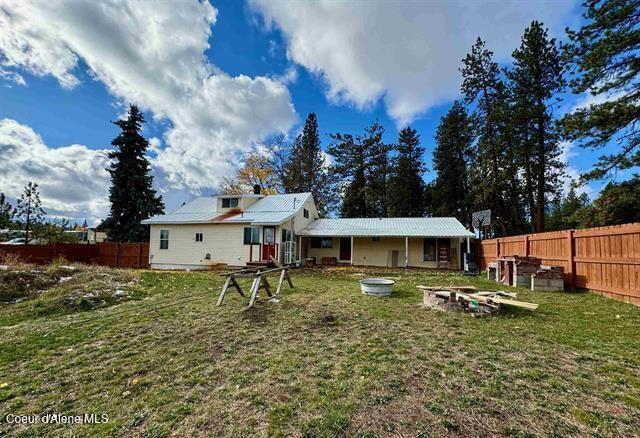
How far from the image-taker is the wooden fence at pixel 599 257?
6.32m

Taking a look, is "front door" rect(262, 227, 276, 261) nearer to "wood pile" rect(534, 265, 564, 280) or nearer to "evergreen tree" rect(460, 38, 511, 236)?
"wood pile" rect(534, 265, 564, 280)

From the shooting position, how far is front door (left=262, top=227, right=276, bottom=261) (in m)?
17.3

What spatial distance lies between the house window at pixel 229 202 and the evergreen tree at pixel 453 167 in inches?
819

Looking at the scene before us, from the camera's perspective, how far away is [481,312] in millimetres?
5949

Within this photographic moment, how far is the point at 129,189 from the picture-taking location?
25.8 metres

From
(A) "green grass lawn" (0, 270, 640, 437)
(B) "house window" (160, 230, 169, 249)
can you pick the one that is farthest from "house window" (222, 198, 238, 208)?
(A) "green grass lawn" (0, 270, 640, 437)

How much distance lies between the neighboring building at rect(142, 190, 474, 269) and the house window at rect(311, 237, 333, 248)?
2.8 inches

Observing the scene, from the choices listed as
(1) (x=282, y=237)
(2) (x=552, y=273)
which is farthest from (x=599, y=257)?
(1) (x=282, y=237)

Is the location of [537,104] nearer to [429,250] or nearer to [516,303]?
[429,250]

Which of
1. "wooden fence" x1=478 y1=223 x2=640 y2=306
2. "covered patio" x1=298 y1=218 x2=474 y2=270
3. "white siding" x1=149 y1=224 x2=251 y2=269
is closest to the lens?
"wooden fence" x1=478 y1=223 x2=640 y2=306

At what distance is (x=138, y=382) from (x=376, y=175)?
33.0m

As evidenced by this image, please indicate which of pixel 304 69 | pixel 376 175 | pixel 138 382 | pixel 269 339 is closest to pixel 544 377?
pixel 269 339

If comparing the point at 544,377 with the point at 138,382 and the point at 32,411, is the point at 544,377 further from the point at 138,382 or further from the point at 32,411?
the point at 32,411

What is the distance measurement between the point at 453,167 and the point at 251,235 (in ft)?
75.2
